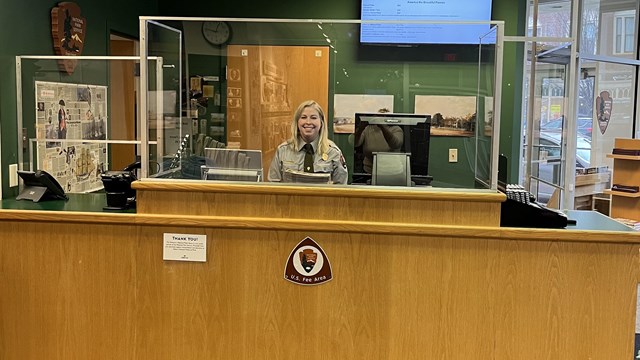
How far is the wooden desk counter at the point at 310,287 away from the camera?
2293mm

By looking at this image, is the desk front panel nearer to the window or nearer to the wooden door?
the wooden door

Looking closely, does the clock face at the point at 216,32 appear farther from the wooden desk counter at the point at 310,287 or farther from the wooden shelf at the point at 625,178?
the wooden shelf at the point at 625,178

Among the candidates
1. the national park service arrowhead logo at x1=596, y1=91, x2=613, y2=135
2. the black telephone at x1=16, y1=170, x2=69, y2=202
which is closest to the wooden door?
the black telephone at x1=16, y1=170, x2=69, y2=202

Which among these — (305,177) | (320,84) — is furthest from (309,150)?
(320,84)

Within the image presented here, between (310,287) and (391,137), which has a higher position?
(391,137)

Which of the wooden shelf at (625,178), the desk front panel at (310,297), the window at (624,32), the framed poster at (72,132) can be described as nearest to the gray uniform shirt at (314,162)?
the desk front panel at (310,297)

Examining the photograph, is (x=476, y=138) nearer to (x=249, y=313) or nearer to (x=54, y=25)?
(x=249, y=313)

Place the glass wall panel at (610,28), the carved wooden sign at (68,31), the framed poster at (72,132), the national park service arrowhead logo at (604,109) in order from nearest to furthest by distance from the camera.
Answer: the framed poster at (72,132), the carved wooden sign at (68,31), the glass wall panel at (610,28), the national park service arrowhead logo at (604,109)

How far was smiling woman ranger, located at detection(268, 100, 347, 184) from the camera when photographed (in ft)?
8.36

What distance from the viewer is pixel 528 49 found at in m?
Answer: 5.56

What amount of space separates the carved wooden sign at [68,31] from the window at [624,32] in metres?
5.03

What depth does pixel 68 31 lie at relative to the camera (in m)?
3.85

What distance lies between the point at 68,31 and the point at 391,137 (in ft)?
7.67

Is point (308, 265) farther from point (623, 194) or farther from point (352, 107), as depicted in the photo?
point (623, 194)
